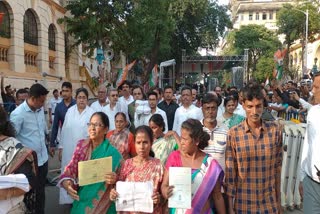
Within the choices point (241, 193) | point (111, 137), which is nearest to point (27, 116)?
point (111, 137)

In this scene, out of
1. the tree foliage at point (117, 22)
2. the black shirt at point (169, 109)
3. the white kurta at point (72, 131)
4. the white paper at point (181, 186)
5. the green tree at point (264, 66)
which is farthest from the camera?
the green tree at point (264, 66)

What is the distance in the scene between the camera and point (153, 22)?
18156 millimetres

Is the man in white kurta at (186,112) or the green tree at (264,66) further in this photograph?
the green tree at (264,66)

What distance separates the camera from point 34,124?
4473mm

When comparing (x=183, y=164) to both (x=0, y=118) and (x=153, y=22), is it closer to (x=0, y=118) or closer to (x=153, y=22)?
(x=0, y=118)

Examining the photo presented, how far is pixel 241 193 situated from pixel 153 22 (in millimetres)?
15909

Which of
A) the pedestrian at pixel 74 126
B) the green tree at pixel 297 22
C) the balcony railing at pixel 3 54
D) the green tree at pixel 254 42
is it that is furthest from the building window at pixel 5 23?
the green tree at pixel 254 42

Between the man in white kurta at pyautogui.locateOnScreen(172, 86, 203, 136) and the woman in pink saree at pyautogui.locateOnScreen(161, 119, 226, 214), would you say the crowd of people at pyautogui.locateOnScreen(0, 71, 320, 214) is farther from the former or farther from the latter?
the man in white kurta at pyautogui.locateOnScreen(172, 86, 203, 136)

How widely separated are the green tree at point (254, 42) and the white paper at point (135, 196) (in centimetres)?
5274

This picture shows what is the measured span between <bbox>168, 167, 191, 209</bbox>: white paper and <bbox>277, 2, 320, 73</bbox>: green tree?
126ft

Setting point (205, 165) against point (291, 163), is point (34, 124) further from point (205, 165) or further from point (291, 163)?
point (291, 163)

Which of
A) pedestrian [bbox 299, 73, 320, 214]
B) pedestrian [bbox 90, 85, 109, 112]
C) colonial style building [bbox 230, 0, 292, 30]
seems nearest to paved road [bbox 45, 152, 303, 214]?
pedestrian [bbox 90, 85, 109, 112]

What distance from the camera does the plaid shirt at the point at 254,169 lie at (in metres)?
2.97

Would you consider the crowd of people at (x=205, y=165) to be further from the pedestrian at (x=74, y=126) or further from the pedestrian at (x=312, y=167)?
the pedestrian at (x=74, y=126)
